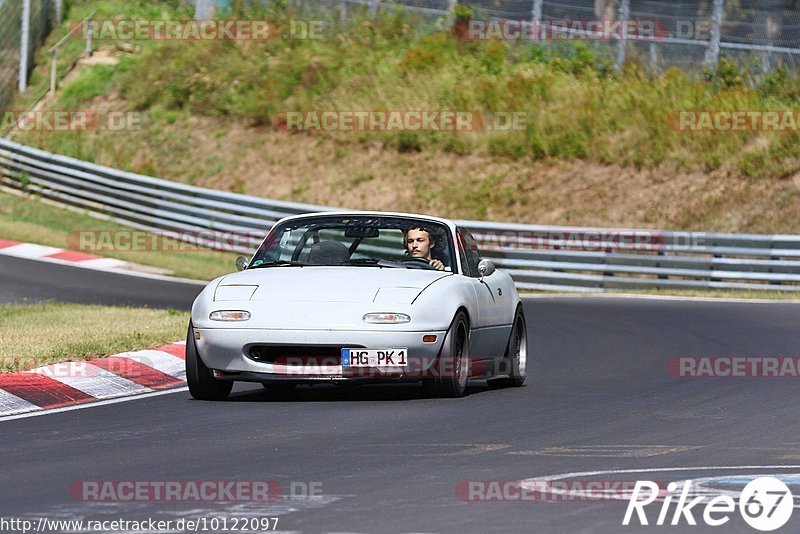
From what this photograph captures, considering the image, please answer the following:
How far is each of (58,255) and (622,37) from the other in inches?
547

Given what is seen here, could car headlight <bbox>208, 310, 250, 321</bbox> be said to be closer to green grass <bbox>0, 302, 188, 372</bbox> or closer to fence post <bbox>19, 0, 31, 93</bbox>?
green grass <bbox>0, 302, 188, 372</bbox>

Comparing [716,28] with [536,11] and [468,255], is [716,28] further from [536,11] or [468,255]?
[468,255]

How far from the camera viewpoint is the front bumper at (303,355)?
10.1m

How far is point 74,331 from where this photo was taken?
14.0 metres

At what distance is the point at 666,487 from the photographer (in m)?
6.77

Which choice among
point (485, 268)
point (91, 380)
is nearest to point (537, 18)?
point (485, 268)

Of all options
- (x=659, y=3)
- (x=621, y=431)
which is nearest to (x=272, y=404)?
(x=621, y=431)

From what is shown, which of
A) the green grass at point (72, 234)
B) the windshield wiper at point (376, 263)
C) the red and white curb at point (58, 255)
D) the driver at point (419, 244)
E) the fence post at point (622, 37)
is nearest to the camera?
the windshield wiper at point (376, 263)

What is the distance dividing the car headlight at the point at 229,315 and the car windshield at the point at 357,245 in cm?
99

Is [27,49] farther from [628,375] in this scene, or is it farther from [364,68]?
[628,375]

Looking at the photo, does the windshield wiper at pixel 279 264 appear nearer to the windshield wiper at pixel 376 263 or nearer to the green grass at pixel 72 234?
the windshield wiper at pixel 376 263

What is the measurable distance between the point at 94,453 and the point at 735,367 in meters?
7.33

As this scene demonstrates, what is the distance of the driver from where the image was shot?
452 inches

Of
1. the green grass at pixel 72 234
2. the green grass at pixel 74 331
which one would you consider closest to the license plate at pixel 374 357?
the green grass at pixel 74 331
